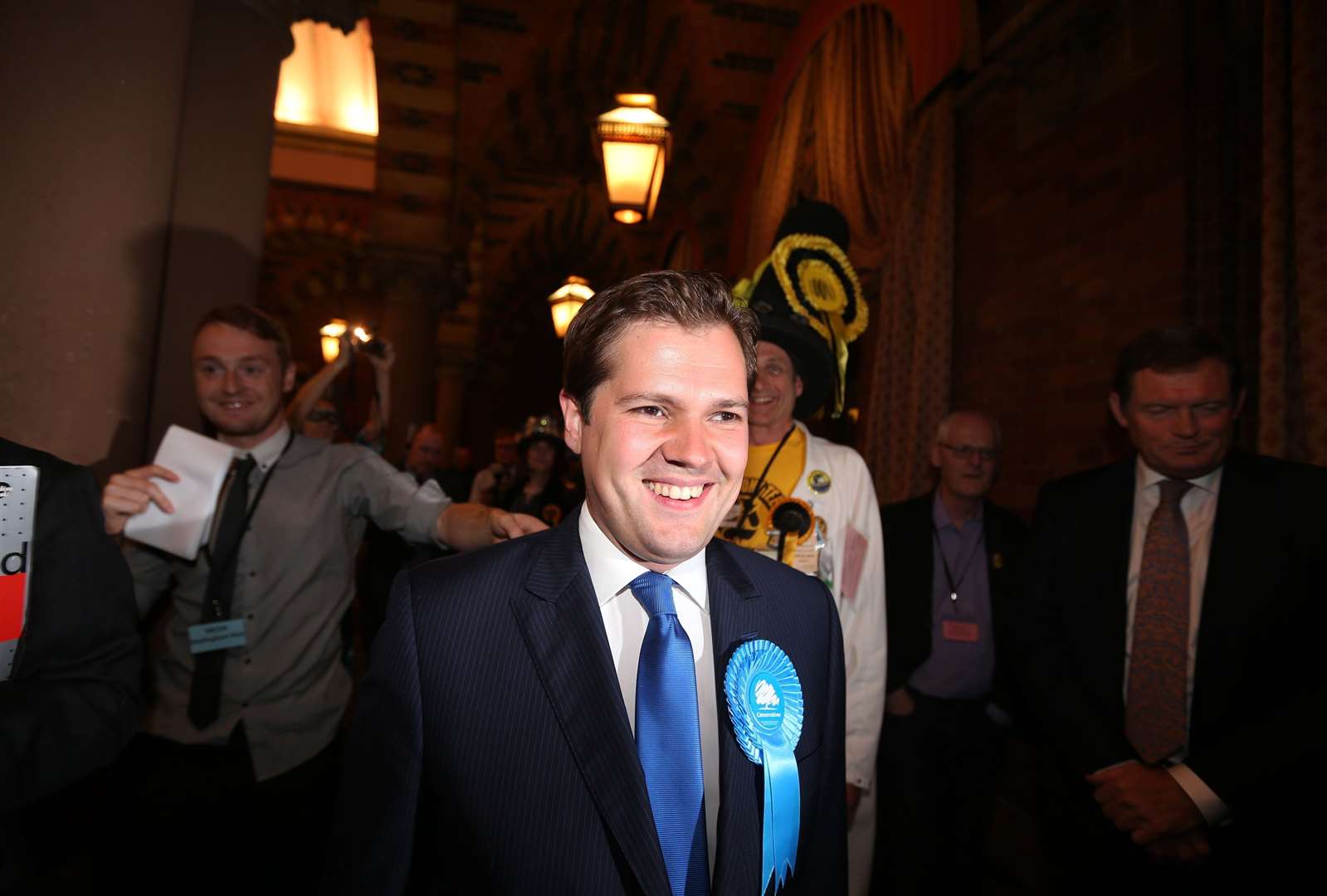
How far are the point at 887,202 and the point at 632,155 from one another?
1.96m

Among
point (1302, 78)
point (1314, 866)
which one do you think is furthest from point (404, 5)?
point (1314, 866)

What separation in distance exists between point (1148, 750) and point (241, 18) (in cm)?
413

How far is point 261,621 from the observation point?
215 centimetres

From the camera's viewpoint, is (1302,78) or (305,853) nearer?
(305,853)

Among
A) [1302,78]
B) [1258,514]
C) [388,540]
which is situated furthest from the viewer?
[388,540]

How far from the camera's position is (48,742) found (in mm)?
1173

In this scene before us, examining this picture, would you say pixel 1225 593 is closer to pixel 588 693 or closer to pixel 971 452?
pixel 971 452

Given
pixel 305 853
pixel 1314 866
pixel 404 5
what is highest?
pixel 404 5

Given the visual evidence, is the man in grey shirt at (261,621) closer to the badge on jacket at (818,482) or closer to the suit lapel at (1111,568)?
the badge on jacket at (818,482)

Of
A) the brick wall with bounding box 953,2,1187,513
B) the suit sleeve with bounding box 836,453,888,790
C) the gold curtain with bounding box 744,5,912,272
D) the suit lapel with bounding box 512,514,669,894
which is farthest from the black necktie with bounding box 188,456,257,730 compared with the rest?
the gold curtain with bounding box 744,5,912,272

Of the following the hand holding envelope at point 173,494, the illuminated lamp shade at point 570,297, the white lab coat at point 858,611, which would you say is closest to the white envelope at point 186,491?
the hand holding envelope at point 173,494

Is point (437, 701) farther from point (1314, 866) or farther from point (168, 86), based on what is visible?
point (168, 86)

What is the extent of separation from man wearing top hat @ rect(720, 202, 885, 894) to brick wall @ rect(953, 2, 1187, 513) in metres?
1.57

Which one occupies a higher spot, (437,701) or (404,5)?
(404,5)
